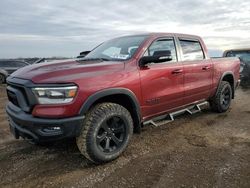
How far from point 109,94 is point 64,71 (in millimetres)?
690

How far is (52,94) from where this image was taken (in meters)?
3.82

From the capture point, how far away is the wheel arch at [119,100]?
4.02 metres

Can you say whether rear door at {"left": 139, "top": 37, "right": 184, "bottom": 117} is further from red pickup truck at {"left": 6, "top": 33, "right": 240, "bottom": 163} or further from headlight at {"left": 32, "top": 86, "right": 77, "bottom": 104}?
headlight at {"left": 32, "top": 86, "right": 77, "bottom": 104}

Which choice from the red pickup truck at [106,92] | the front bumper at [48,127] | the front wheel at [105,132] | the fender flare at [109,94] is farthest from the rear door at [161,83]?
the front bumper at [48,127]

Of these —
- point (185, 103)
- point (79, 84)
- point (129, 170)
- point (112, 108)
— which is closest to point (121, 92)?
point (112, 108)

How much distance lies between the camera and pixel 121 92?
14.5 feet

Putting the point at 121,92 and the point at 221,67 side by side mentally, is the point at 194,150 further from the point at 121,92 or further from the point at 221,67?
the point at 221,67

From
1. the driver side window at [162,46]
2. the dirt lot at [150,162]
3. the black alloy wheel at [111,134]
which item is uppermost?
the driver side window at [162,46]

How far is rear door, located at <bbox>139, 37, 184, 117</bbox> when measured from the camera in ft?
16.0

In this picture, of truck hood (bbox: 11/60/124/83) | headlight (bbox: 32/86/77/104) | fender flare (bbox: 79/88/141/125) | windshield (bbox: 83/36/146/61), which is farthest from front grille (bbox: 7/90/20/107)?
windshield (bbox: 83/36/146/61)

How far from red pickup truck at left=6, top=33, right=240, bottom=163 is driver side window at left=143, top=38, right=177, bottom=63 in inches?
0.7

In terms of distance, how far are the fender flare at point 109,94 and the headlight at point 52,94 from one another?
0.84 feet

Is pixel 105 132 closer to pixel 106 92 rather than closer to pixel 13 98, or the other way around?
pixel 106 92

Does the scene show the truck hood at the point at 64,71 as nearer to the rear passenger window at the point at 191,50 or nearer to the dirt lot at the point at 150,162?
the dirt lot at the point at 150,162
